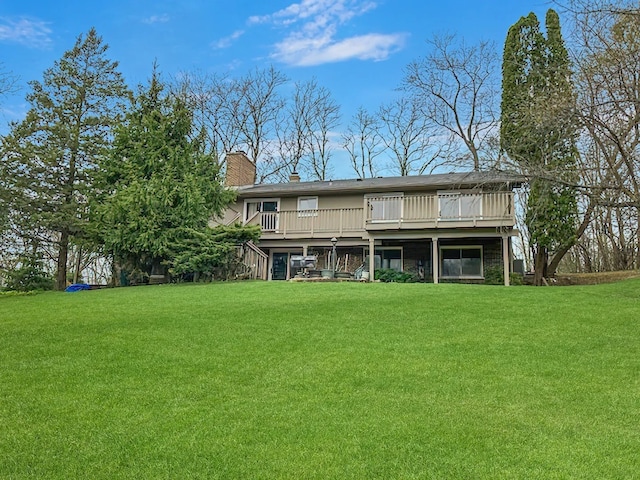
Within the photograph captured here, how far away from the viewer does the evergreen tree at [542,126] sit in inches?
443

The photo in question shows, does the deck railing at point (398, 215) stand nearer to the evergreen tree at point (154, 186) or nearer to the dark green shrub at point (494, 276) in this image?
the dark green shrub at point (494, 276)

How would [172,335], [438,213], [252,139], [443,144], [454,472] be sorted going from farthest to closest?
[252,139] → [443,144] → [438,213] → [172,335] → [454,472]

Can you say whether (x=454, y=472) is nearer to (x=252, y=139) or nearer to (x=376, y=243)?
(x=376, y=243)

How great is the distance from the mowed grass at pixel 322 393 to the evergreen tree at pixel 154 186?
22.6 ft

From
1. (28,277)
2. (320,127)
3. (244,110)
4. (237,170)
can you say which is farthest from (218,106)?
(28,277)

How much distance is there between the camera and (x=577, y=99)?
11.0m

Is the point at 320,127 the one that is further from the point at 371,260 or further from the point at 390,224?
the point at 371,260

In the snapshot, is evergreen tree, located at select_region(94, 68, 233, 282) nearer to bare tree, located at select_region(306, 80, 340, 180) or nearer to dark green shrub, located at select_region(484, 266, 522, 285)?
dark green shrub, located at select_region(484, 266, 522, 285)

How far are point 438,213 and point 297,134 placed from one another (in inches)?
730

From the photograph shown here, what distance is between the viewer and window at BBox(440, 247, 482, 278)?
19.6 m

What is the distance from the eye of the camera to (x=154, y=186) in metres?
16.9

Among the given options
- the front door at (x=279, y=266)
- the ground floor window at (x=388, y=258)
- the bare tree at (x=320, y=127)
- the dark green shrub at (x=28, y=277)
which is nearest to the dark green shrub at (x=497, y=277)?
the ground floor window at (x=388, y=258)

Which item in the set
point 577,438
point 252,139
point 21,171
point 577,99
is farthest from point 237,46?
point 577,438

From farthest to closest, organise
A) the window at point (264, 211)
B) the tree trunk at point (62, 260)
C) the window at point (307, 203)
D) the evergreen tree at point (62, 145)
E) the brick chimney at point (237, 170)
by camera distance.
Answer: the brick chimney at point (237, 170) < the window at point (307, 203) < the window at point (264, 211) < the tree trunk at point (62, 260) < the evergreen tree at point (62, 145)
